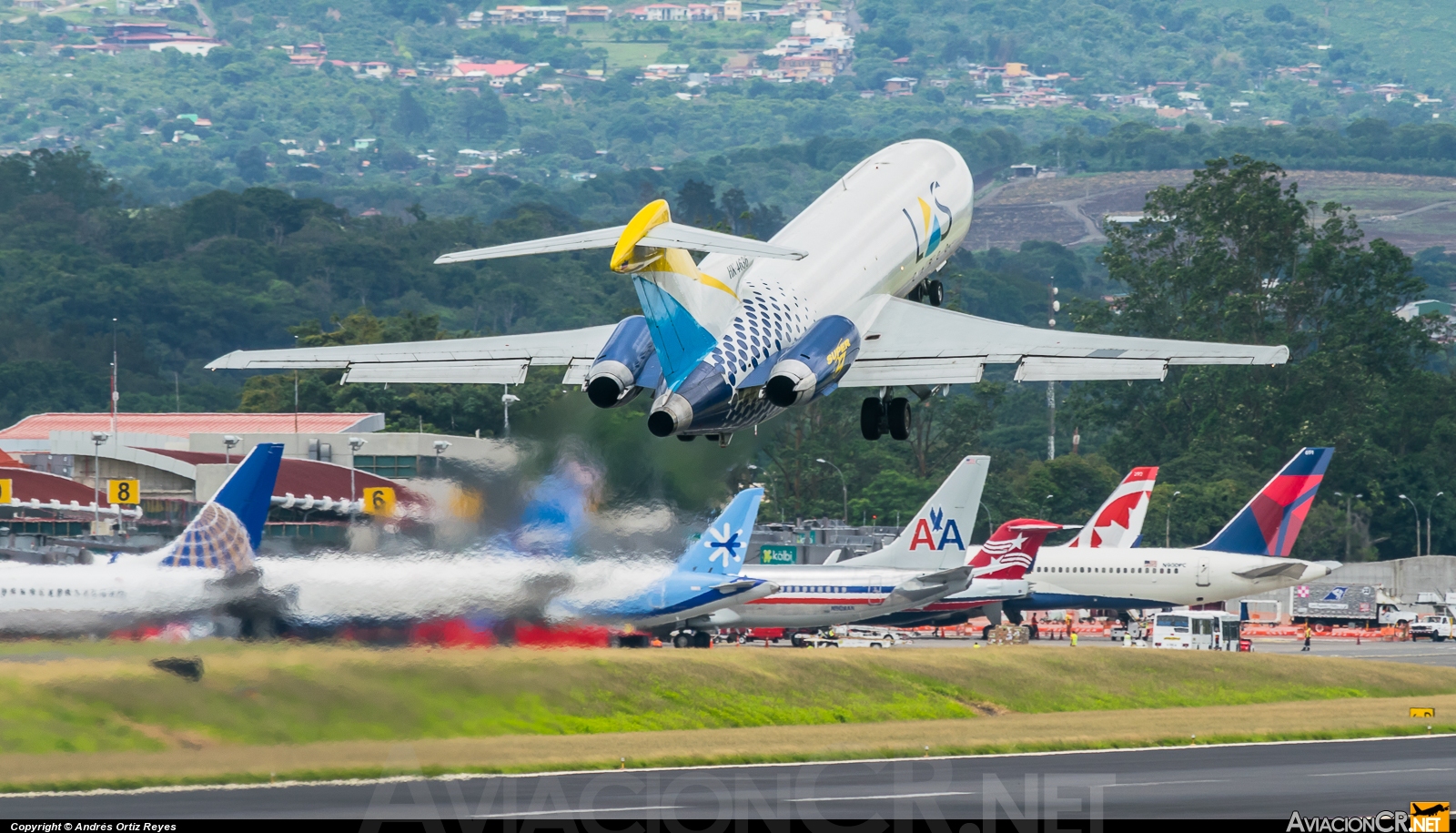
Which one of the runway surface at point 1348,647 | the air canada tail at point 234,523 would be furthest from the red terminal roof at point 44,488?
the air canada tail at point 234,523

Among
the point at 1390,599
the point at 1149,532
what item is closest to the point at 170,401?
the point at 1149,532

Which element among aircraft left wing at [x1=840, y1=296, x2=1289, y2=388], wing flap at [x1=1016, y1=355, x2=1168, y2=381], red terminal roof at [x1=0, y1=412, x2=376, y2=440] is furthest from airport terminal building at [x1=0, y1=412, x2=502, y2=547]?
wing flap at [x1=1016, y1=355, x2=1168, y2=381]

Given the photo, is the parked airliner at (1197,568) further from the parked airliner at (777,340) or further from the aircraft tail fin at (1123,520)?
the parked airliner at (777,340)

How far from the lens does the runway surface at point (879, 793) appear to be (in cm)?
4281

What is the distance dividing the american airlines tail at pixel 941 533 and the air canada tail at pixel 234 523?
41640 mm

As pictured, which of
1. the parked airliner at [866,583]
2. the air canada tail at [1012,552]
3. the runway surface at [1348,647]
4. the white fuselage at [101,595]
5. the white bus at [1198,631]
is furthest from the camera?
the air canada tail at [1012,552]

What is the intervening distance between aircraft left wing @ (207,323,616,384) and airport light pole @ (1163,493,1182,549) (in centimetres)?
11772

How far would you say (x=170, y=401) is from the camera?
198000 millimetres

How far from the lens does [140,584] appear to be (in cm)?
4941

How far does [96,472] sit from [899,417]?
5693 centimetres

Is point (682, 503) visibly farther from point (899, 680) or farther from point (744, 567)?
point (744, 567)

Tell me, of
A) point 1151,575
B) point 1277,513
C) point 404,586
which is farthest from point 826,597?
point 404,586

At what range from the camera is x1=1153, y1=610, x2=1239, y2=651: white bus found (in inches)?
3873

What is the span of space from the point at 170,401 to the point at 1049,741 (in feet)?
497
